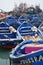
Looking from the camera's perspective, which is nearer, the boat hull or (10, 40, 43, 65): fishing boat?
(10, 40, 43, 65): fishing boat

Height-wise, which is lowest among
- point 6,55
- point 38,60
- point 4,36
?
point 6,55

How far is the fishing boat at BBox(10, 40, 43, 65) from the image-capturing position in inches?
205

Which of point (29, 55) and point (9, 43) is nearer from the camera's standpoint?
point (29, 55)

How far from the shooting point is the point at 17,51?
240 inches

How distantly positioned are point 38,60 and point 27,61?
259 millimetres

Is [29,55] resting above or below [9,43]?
Result: above

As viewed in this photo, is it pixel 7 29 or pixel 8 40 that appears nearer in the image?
pixel 8 40

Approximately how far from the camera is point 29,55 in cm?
527

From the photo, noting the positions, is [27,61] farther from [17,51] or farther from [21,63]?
[17,51]

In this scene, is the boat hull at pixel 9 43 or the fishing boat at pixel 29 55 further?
the boat hull at pixel 9 43

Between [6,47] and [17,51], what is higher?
[17,51]

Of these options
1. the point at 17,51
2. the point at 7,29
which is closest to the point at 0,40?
the point at 7,29

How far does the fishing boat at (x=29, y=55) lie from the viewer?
17.1 feet

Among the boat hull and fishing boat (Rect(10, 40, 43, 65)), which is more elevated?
fishing boat (Rect(10, 40, 43, 65))
